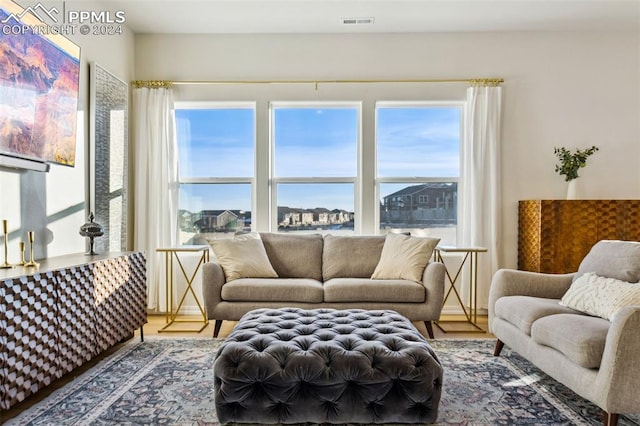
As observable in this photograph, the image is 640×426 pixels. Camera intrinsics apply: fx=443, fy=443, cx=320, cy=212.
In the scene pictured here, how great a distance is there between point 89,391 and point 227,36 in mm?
3609

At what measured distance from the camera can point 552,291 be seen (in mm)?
3145

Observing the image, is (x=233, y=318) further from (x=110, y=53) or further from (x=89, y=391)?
(x=110, y=53)

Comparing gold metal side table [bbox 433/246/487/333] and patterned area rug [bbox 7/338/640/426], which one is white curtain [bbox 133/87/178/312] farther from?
gold metal side table [bbox 433/246/487/333]

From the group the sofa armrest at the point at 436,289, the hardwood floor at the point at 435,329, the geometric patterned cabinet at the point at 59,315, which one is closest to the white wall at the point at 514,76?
the hardwood floor at the point at 435,329

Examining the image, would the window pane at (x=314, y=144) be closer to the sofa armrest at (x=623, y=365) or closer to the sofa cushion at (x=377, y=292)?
the sofa cushion at (x=377, y=292)

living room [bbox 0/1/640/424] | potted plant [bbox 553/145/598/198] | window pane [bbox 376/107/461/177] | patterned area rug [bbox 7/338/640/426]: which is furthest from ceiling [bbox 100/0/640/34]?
patterned area rug [bbox 7/338/640/426]

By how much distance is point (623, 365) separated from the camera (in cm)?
200

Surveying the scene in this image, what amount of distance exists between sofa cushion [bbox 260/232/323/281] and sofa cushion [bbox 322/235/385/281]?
3.0 inches

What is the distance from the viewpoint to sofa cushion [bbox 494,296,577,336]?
273 cm

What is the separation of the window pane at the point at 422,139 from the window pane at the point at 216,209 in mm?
1532

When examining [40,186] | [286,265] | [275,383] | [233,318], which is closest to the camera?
[275,383]

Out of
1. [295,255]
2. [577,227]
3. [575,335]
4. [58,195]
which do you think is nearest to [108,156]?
[58,195]

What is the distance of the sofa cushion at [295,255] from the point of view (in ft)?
13.7

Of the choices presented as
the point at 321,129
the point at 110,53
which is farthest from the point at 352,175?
the point at 110,53
